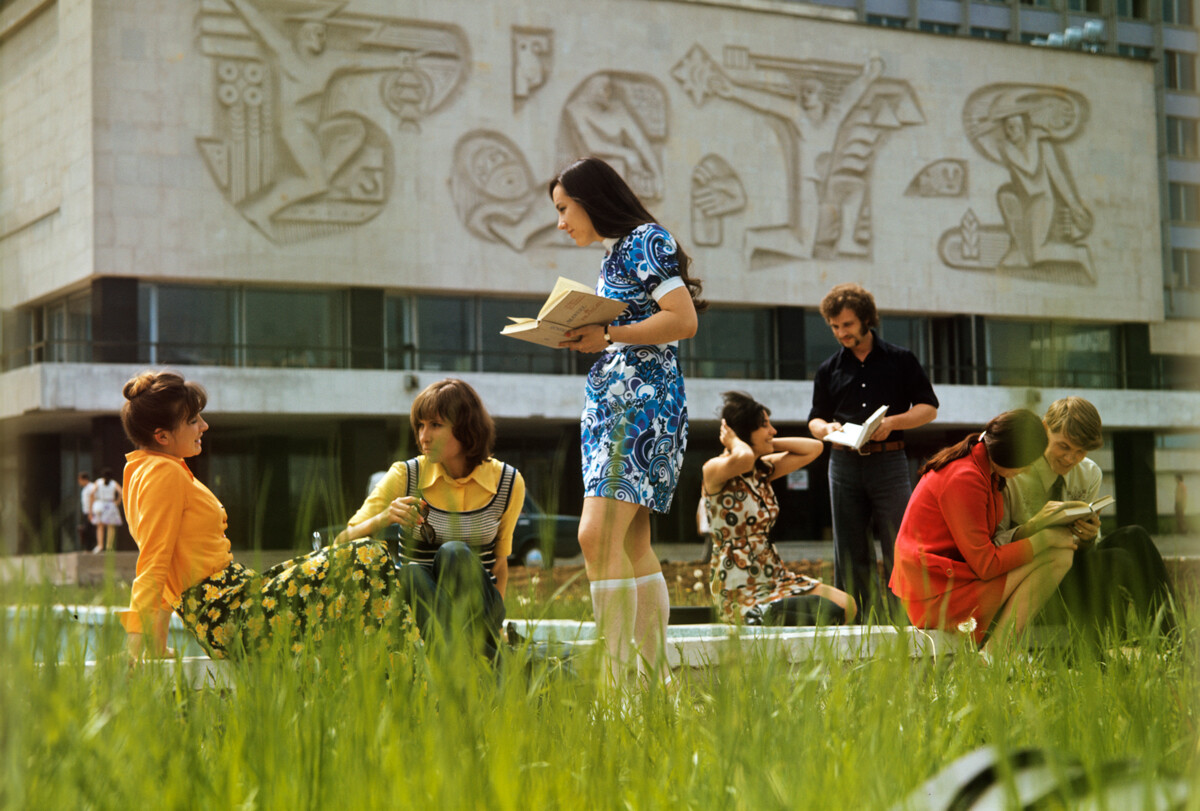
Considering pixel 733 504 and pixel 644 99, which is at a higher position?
pixel 644 99

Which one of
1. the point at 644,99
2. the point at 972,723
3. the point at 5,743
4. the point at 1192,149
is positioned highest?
the point at 644,99

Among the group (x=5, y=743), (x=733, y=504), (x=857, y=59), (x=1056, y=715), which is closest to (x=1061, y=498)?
(x=733, y=504)

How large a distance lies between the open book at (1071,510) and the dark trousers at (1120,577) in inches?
5.8

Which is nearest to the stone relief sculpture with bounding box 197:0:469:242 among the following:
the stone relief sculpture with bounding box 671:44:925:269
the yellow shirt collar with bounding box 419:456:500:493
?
the stone relief sculpture with bounding box 671:44:925:269

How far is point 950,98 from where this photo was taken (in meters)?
29.1

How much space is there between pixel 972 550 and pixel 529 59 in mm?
23755

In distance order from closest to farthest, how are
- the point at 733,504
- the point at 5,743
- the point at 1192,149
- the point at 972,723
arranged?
the point at 1192,149
the point at 5,743
the point at 972,723
the point at 733,504

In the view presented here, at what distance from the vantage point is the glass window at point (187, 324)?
23.2 m

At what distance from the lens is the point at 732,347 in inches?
1099

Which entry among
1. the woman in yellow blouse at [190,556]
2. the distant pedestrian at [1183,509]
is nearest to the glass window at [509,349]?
the woman in yellow blouse at [190,556]

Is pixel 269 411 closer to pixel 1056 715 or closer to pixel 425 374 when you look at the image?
pixel 425 374

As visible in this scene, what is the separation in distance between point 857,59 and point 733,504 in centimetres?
2586

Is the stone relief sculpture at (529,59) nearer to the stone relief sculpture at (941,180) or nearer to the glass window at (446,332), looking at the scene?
the glass window at (446,332)

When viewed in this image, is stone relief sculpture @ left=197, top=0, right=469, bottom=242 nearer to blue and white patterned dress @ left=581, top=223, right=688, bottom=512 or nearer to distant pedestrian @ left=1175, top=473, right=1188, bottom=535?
blue and white patterned dress @ left=581, top=223, right=688, bottom=512
